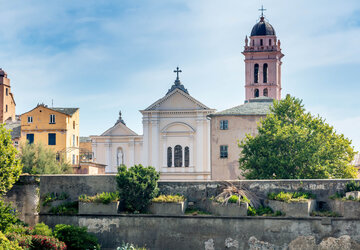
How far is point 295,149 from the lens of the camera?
129 feet

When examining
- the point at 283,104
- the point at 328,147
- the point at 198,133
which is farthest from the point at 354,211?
the point at 198,133

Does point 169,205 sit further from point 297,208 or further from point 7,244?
point 7,244

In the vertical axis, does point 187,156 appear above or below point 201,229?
above

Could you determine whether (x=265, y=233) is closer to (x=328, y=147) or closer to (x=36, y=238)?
(x=36, y=238)

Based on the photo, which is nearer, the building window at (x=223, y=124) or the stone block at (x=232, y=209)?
the stone block at (x=232, y=209)

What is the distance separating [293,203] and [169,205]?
4870 millimetres

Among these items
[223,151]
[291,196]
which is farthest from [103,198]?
[223,151]

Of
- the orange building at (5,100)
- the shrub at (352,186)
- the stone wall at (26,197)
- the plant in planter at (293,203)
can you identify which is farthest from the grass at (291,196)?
the orange building at (5,100)

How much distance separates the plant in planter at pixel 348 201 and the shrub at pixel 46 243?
1047 centimetres

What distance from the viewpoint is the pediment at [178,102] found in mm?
70250

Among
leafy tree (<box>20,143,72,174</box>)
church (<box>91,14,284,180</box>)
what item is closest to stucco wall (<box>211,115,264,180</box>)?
church (<box>91,14,284,180</box>)

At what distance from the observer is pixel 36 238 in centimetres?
2488

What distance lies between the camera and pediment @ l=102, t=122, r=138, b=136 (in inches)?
3159

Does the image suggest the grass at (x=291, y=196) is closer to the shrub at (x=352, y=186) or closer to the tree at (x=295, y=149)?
the shrub at (x=352, y=186)
